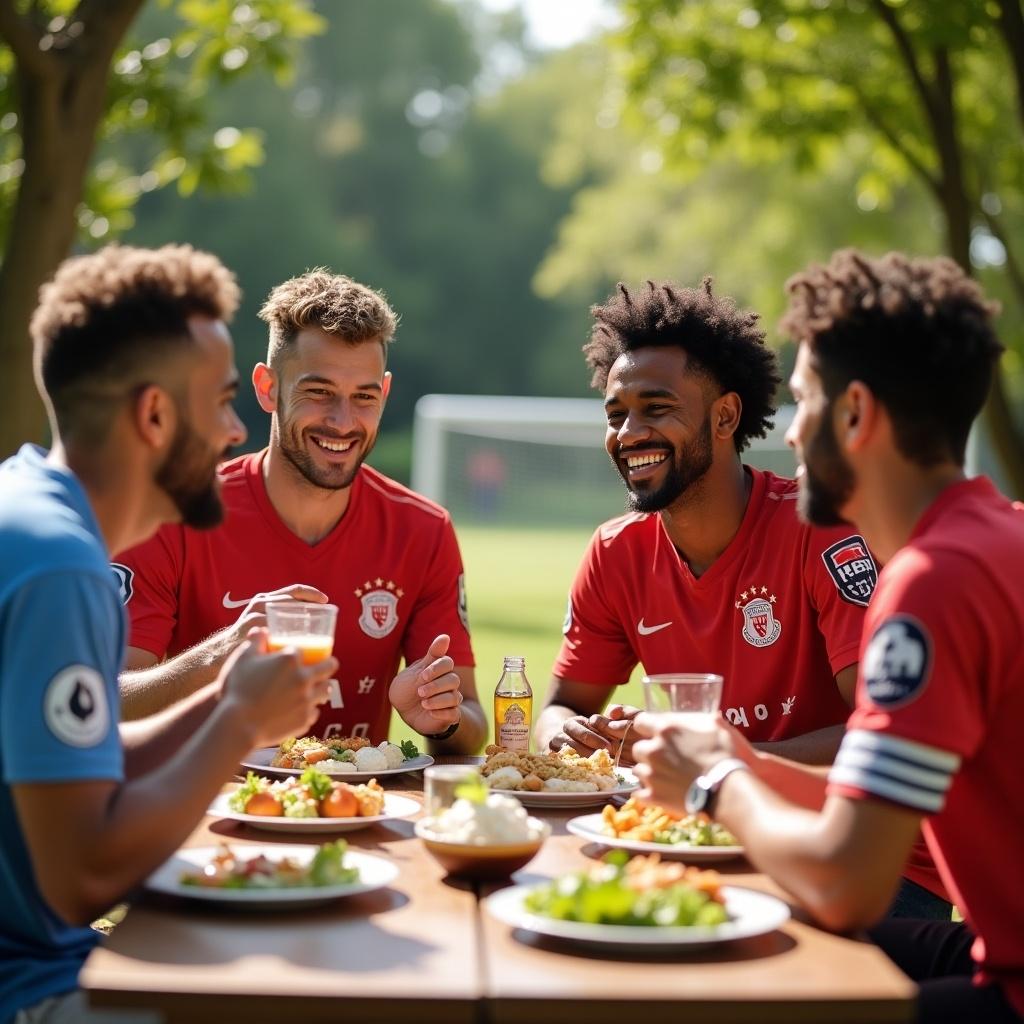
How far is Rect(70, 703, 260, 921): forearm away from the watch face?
809 mm

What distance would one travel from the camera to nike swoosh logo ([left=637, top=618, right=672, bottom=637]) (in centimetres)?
452

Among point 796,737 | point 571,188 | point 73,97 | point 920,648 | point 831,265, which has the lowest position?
point 796,737

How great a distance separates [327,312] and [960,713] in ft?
9.23

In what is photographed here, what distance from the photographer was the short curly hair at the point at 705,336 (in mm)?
4711

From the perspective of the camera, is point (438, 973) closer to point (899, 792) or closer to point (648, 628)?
point (899, 792)

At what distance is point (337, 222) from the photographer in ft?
195

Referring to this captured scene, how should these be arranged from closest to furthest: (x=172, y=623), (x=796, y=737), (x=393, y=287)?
(x=796, y=737), (x=172, y=623), (x=393, y=287)

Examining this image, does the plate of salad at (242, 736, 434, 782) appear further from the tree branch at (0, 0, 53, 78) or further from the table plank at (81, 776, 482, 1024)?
the tree branch at (0, 0, 53, 78)

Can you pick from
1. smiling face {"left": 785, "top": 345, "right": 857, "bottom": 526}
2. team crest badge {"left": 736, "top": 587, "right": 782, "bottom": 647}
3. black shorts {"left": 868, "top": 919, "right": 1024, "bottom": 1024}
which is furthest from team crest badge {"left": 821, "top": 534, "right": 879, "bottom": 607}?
smiling face {"left": 785, "top": 345, "right": 857, "bottom": 526}

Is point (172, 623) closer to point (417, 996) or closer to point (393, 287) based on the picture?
point (417, 996)

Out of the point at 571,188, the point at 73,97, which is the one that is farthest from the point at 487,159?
the point at 73,97

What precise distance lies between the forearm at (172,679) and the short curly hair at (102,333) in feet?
3.79

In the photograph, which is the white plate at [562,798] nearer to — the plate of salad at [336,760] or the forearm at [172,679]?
the plate of salad at [336,760]

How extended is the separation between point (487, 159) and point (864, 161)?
39.5 meters
